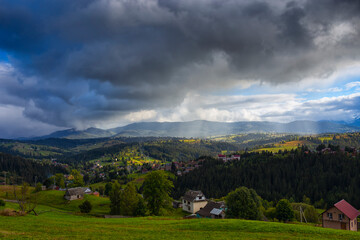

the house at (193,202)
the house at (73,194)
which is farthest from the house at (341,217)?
the house at (73,194)

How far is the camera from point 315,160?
14388cm

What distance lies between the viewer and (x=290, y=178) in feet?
445

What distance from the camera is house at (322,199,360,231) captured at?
163ft

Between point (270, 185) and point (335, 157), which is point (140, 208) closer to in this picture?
point (270, 185)

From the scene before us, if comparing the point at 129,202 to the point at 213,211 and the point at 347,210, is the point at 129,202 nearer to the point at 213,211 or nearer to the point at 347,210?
the point at 213,211

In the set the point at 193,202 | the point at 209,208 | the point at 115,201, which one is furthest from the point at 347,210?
the point at 115,201

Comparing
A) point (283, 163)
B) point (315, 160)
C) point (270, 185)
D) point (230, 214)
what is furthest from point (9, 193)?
point (315, 160)

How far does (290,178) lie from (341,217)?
9204 centimetres

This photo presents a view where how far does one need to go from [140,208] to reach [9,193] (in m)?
69.3

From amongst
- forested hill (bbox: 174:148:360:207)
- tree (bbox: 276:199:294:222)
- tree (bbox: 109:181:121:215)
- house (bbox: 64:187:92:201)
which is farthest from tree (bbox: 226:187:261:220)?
forested hill (bbox: 174:148:360:207)

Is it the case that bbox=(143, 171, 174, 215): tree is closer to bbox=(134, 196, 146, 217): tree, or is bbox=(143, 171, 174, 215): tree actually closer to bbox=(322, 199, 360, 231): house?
bbox=(134, 196, 146, 217): tree

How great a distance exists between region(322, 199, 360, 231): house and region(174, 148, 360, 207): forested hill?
61726 mm

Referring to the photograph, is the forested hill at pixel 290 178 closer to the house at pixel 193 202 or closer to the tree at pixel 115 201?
the house at pixel 193 202

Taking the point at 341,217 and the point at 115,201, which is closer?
the point at 341,217
